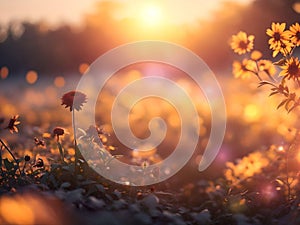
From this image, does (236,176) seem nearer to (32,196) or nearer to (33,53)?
(32,196)

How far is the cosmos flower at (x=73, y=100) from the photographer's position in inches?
186

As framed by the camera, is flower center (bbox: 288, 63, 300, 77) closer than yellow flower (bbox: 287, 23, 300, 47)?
Yes

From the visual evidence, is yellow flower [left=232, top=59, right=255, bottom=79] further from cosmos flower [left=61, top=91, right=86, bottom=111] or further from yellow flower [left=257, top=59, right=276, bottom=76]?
cosmos flower [left=61, top=91, right=86, bottom=111]

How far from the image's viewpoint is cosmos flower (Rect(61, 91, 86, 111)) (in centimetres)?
471

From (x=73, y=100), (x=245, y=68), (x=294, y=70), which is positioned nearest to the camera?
(x=294, y=70)

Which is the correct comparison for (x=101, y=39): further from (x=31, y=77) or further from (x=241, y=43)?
(x=241, y=43)

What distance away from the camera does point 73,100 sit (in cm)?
472

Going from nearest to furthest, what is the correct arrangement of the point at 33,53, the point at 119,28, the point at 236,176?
the point at 236,176 < the point at 33,53 < the point at 119,28

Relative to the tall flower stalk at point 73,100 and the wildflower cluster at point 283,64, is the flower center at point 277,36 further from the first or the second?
the tall flower stalk at point 73,100

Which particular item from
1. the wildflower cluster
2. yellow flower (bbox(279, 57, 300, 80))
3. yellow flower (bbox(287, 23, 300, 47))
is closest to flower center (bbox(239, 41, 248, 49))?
the wildflower cluster

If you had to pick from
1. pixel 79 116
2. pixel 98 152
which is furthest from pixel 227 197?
pixel 79 116

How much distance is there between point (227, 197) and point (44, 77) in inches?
662

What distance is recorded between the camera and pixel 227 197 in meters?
4.87

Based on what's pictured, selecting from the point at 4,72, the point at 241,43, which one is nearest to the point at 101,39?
the point at 4,72
